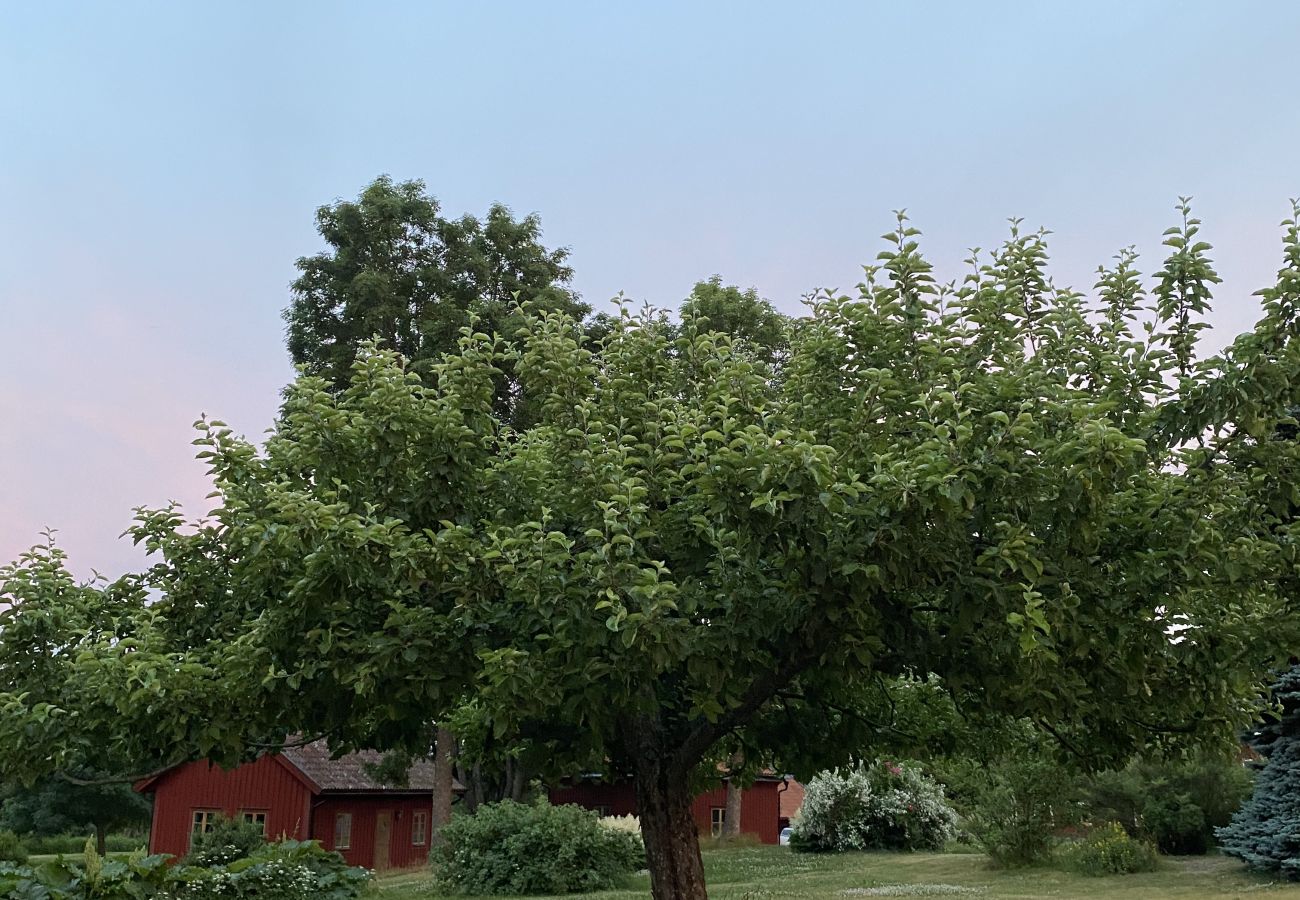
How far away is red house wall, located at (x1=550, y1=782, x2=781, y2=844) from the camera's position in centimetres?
3762

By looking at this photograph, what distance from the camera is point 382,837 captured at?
1367 inches

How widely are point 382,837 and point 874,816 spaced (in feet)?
48.6

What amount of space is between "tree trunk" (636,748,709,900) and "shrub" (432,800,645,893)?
48.2ft

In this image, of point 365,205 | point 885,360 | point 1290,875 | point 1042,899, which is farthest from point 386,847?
point 885,360

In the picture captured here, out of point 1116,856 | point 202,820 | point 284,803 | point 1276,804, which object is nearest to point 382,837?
point 284,803

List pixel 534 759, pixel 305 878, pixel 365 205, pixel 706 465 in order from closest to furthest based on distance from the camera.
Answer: pixel 706 465 < pixel 534 759 < pixel 305 878 < pixel 365 205

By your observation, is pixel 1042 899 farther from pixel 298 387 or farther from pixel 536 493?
pixel 298 387

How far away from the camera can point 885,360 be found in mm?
8281

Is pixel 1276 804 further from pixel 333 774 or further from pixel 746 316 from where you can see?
pixel 333 774

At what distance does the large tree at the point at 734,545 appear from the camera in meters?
6.86

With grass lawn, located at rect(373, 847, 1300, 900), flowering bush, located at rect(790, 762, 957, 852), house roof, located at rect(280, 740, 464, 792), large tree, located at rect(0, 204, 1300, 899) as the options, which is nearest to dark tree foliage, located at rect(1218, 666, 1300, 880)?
grass lawn, located at rect(373, 847, 1300, 900)

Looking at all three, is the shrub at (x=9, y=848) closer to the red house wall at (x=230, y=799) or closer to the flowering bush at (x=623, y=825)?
the red house wall at (x=230, y=799)

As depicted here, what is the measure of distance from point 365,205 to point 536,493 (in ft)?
72.3

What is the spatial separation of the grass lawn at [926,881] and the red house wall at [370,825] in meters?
4.83
